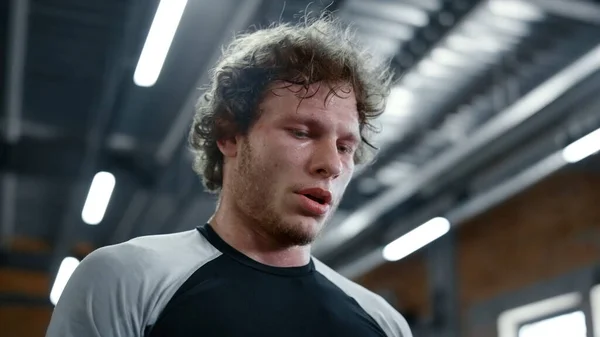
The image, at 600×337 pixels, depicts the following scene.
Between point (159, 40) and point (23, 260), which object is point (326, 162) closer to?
point (159, 40)

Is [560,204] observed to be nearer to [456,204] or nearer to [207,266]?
[456,204]

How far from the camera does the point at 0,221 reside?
24.1 feet

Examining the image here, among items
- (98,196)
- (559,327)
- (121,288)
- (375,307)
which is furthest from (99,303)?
(559,327)

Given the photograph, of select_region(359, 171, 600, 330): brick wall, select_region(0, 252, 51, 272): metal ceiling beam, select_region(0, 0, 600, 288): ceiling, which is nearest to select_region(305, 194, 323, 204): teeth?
select_region(0, 0, 600, 288): ceiling

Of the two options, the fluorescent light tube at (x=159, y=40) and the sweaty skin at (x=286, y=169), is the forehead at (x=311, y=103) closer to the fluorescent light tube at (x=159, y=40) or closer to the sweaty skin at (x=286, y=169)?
the sweaty skin at (x=286, y=169)

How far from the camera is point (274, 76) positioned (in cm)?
107

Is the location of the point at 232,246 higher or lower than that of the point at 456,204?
lower

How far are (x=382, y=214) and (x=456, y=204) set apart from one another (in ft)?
2.09

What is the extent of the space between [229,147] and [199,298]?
22 cm

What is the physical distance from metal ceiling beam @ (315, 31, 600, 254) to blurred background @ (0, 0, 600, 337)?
1 centimetres

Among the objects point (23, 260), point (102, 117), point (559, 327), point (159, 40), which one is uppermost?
point (23, 260)

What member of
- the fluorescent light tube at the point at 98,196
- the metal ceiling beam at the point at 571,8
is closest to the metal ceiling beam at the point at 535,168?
the metal ceiling beam at the point at 571,8

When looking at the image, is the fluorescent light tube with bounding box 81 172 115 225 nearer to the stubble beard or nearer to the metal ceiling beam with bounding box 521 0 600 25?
the metal ceiling beam with bounding box 521 0 600 25

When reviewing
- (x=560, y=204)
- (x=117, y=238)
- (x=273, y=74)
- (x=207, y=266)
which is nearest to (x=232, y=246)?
(x=207, y=266)
